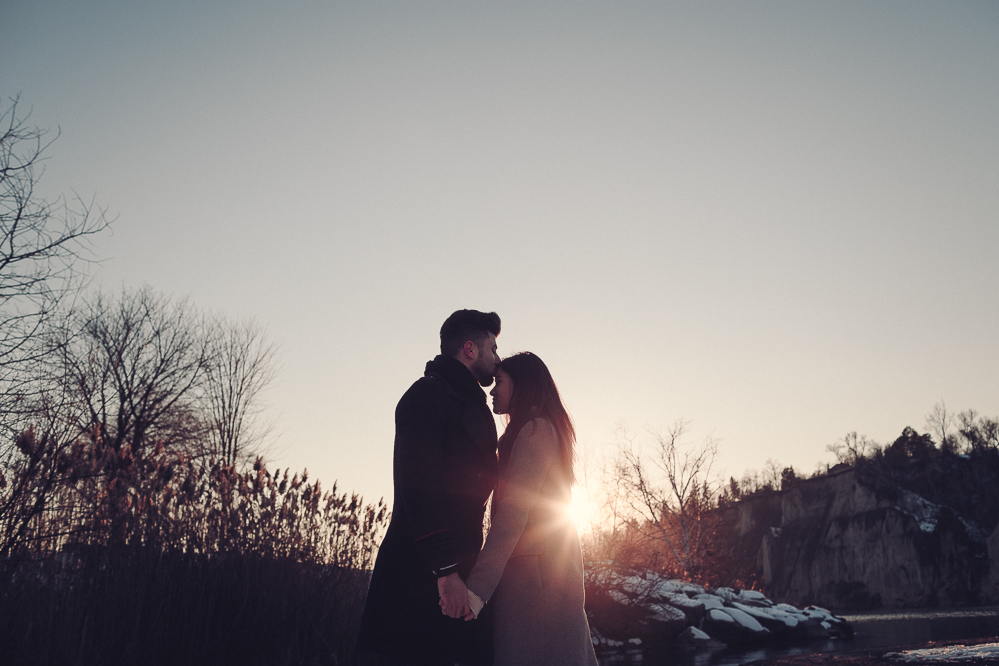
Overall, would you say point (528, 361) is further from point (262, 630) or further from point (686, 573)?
point (686, 573)

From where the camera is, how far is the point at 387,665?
8.61ft

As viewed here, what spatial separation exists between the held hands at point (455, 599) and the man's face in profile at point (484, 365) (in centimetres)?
87

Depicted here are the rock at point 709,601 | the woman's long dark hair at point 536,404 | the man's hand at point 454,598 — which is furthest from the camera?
the rock at point 709,601

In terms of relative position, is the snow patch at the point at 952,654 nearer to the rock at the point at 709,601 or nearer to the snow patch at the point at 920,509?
the rock at the point at 709,601

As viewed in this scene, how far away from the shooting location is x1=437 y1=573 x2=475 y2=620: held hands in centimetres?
240

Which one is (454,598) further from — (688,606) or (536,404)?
(688,606)

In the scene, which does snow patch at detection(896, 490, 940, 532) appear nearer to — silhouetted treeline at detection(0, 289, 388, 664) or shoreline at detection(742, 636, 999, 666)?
shoreline at detection(742, 636, 999, 666)

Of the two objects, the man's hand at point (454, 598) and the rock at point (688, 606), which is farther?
the rock at point (688, 606)

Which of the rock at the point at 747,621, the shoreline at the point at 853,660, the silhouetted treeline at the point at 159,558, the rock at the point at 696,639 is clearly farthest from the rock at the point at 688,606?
the silhouetted treeline at the point at 159,558

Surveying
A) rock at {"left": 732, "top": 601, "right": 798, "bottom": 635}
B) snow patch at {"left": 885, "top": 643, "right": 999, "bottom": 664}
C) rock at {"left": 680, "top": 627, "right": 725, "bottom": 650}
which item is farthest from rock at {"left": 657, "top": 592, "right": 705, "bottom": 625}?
snow patch at {"left": 885, "top": 643, "right": 999, "bottom": 664}

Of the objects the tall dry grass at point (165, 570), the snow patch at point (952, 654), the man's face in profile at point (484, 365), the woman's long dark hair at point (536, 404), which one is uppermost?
the man's face in profile at point (484, 365)

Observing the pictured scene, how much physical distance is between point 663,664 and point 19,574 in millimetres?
8460

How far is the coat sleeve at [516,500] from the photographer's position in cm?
244

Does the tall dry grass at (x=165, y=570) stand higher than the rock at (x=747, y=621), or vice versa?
the tall dry grass at (x=165, y=570)
